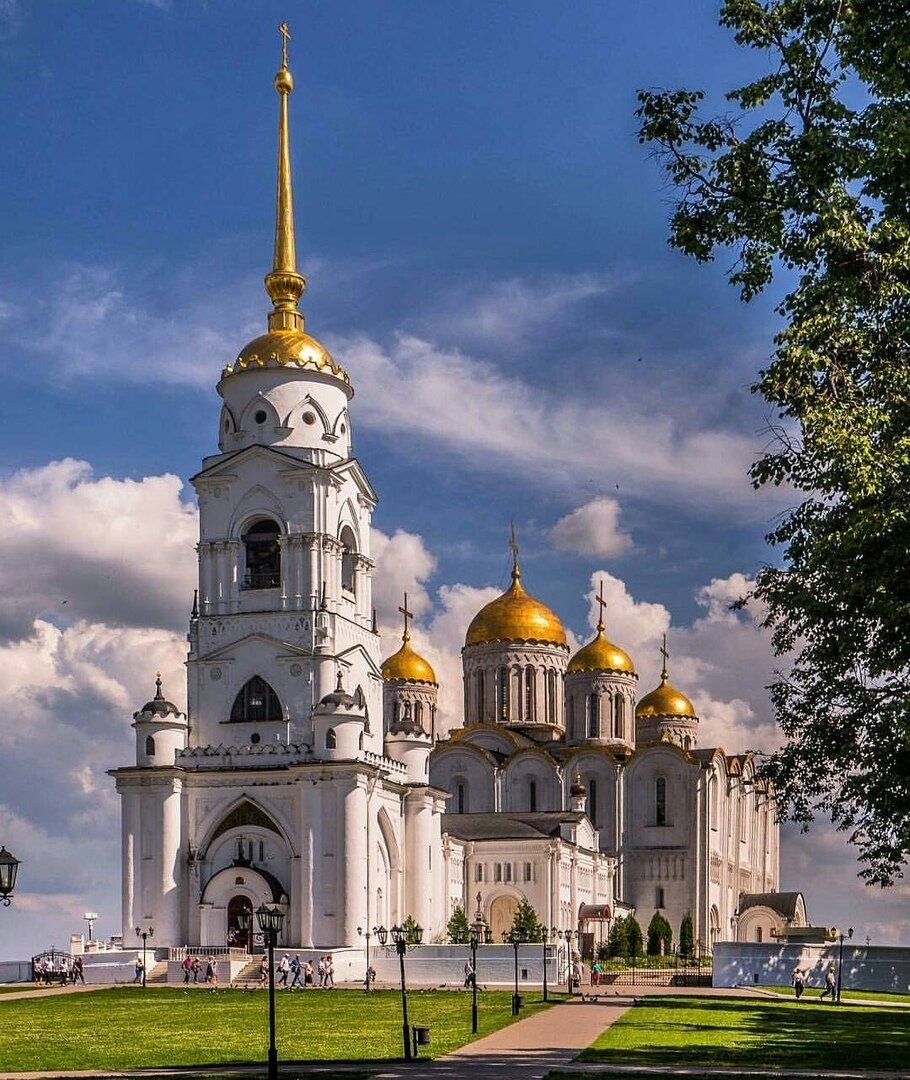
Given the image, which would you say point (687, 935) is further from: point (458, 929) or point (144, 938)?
point (144, 938)

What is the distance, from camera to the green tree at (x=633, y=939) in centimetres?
6275

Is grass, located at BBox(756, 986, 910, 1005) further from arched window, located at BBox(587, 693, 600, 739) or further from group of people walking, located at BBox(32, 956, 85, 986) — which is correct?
arched window, located at BBox(587, 693, 600, 739)

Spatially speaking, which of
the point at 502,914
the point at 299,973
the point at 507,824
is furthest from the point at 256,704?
the point at 502,914

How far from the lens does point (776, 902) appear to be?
75.4m

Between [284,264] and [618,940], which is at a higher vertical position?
[284,264]

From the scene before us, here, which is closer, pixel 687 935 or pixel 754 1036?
pixel 754 1036

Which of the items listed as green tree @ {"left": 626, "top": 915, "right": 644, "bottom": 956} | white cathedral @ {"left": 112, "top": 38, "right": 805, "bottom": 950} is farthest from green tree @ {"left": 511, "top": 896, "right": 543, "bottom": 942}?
green tree @ {"left": 626, "top": 915, "right": 644, "bottom": 956}

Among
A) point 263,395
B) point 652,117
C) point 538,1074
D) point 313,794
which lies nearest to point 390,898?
point 313,794

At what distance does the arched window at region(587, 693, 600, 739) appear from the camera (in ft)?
245

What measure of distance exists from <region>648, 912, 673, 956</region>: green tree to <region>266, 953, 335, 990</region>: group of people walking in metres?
21.5

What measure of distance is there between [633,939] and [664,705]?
19.0m

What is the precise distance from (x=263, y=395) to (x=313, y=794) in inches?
529

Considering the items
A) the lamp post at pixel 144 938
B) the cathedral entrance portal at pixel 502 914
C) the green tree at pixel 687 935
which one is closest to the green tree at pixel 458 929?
the cathedral entrance portal at pixel 502 914

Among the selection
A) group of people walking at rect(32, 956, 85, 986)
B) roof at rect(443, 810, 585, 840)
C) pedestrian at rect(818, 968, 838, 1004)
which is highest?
roof at rect(443, 810, 585, 840)
